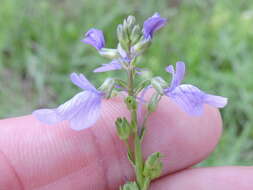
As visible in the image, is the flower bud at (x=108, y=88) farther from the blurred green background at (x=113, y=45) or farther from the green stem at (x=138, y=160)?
the blurred green background at (x=113, y=45)

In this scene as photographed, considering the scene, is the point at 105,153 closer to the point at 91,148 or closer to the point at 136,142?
the point at 91,148

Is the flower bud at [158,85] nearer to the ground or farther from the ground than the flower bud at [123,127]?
farther from the ground

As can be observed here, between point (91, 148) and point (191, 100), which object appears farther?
point (91, 148)

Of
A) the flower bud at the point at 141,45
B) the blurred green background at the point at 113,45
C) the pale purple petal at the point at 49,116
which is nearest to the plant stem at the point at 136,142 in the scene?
the flower bud at the point at 141,45

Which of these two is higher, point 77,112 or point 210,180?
point 77,112

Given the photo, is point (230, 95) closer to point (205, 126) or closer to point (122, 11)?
point (205, 126)

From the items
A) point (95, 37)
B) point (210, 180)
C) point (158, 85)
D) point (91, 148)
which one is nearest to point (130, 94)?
point (158, 85)

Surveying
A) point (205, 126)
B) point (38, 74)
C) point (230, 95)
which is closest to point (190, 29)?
point (230, 95)
